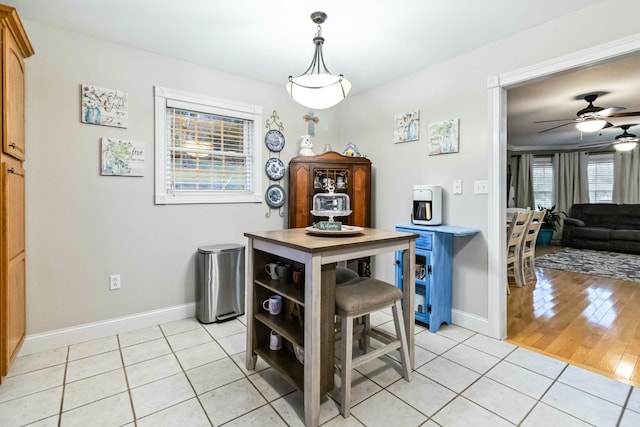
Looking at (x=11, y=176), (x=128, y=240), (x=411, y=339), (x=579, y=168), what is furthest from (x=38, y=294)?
(x=579, y=168)

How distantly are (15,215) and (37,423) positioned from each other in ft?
3.92

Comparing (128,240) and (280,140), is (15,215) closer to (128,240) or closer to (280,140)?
(128,240)

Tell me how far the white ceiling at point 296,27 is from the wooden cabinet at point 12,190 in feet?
1.44

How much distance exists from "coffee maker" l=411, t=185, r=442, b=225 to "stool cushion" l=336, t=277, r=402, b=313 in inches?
47.0

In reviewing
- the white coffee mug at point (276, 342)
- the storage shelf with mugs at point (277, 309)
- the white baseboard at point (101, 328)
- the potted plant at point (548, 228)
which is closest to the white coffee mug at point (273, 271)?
the storage shelf with mugs at point (277, 309)

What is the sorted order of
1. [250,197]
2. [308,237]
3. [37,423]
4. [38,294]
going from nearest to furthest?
1. [37,423]
2. [308,237]
3. [38,294]
4. [250,197]

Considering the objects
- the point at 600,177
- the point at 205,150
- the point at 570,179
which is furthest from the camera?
the point at 570,179

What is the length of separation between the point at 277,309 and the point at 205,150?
1.84 m

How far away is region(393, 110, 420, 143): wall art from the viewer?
311 cm

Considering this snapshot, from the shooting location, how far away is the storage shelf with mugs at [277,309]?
5.92ft

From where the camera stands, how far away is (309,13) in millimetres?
2131

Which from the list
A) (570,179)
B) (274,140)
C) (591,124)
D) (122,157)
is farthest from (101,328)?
(570,179)

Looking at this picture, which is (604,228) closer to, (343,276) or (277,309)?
(343,276)

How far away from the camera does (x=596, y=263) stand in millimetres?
5238
